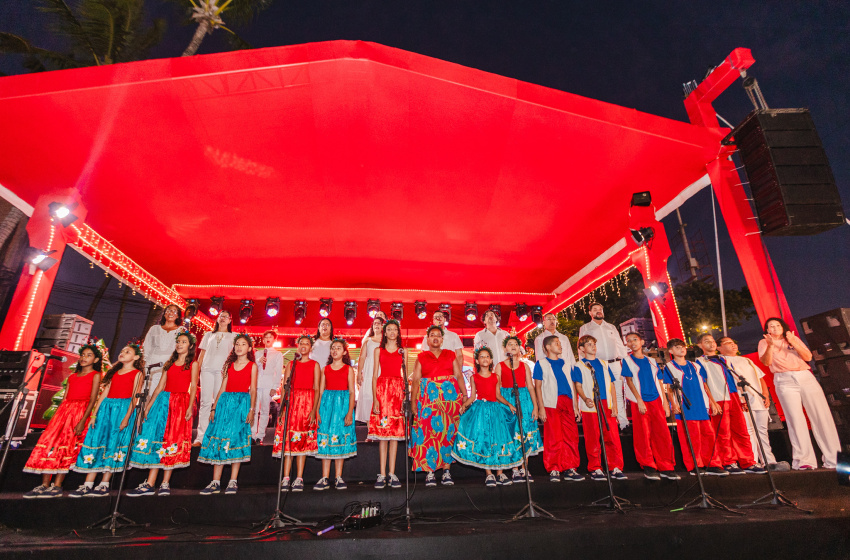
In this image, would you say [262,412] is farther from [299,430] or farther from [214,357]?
[299,430]

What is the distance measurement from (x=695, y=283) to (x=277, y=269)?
1575 cm

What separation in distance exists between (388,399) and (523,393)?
1.53 metres

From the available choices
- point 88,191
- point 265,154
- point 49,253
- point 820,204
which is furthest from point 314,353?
point 820,204

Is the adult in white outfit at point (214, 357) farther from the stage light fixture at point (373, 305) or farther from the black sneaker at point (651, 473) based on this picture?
the stage light fixture at point (373, 305)

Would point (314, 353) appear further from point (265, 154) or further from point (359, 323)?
point (359, 323)

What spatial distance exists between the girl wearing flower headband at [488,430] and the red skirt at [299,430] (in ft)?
4.89

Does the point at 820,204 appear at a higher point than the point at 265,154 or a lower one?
lower

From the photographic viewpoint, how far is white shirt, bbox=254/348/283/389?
5992mm

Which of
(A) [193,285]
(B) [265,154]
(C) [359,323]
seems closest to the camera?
(B) [265,154]

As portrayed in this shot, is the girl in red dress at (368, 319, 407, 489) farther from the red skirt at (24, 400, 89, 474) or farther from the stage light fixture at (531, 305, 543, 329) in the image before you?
the stage light fixture at (531, 305, 543, 329)

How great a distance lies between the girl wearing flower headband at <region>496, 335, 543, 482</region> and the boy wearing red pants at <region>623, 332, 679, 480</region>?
1.10m

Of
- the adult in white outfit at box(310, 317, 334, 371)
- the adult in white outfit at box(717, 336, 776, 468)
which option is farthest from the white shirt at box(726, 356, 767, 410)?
the adult in white outfit at box(310, 317, 334, 371)

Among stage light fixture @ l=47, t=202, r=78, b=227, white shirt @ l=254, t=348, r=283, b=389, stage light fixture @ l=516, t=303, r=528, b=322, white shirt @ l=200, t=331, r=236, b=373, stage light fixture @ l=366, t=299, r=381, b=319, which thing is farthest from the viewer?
stage light fixture @ l=516, t=303, r=528, b=322

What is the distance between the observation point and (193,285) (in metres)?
10.8
